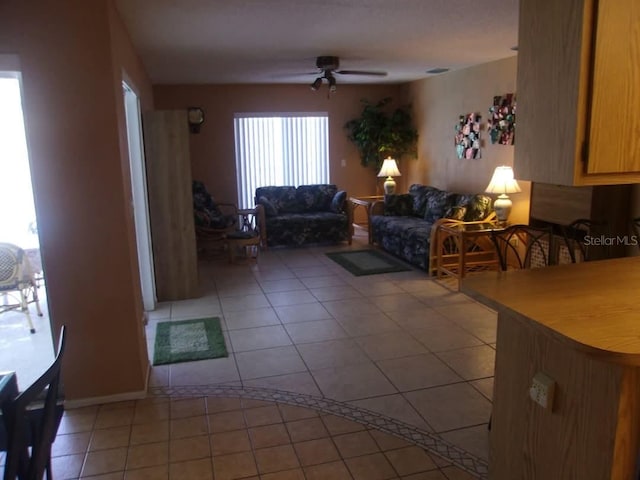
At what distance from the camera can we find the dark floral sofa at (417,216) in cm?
565

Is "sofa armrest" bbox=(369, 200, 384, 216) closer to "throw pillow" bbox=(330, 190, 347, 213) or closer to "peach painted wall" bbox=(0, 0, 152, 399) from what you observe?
"throw pillow" bbox=(330, 190, 347, 213)

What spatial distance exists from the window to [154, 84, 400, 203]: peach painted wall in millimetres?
113

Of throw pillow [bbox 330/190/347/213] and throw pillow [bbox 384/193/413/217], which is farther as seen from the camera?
throw pillow [bbox 330/190/347/213]

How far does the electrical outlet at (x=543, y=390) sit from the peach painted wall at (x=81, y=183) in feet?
7.21

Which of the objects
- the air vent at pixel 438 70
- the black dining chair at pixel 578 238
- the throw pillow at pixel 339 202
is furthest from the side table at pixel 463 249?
the air vent at pixel 438 70

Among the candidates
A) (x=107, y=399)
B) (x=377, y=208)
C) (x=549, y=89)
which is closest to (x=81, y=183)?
(x=107, y=399)

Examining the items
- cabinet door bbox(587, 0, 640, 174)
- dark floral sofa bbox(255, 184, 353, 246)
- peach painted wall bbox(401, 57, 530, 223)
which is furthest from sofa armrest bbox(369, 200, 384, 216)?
cabinet door bbox(587, 0, 640, 174)

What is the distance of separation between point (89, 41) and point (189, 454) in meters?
2.17

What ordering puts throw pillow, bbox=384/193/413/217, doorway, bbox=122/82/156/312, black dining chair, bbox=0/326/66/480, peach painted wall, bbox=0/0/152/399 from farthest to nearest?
1. throw pillow, bbox=384/193/413/217
2. doorway, bbox=122/82/156/312
3. peach painted wall, bbox=0/0/152/399
4. black dining chair, bbox=0/326/66/480

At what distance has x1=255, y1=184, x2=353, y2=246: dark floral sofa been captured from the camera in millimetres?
7035

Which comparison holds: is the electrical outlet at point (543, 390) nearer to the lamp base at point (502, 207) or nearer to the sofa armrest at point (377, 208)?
the lamp base at point (502, 207)

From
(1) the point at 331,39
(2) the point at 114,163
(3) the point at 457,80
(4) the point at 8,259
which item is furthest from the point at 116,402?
(3) the point at 457,80

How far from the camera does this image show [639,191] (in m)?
3.94

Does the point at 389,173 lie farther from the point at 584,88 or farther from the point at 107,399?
the point at 584,88
